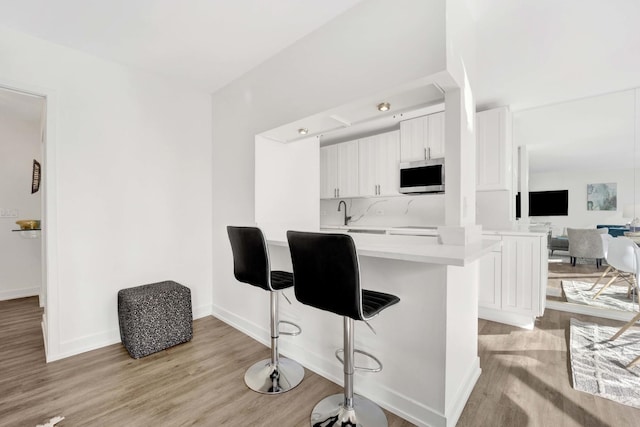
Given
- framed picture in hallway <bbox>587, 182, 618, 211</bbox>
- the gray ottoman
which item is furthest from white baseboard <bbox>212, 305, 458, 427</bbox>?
framed picture in hallway <bbox>587, 182, 618, 211</bbox>

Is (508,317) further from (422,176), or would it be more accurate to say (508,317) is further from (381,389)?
(381,389)

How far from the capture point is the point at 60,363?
209 centimetres

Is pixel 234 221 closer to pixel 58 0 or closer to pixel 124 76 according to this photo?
pixel 124 76

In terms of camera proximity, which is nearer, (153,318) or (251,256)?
(251,256)

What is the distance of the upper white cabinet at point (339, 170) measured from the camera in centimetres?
435

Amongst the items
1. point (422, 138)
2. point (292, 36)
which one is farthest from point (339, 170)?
point (292, 36)

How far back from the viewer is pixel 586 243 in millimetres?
2652

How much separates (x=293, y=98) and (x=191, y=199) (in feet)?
5.30

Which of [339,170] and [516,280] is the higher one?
[339,170]

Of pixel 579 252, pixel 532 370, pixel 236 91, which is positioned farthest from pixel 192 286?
pixel 579 252

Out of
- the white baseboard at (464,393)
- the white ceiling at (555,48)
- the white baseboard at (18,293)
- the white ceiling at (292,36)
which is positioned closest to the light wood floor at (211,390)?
the white baseboard at (464,393)

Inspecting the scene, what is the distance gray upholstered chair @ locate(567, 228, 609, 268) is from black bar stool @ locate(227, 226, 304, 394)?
111 inches

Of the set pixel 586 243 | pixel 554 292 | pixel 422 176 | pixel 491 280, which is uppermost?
pixel 422 176

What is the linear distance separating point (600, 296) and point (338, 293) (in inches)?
128
